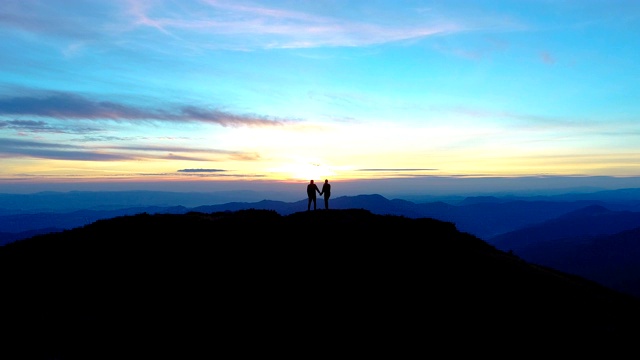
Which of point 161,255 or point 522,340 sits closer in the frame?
point 522,340

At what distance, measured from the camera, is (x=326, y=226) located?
28828 millimetres

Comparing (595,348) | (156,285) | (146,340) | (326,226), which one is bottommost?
(595,348)

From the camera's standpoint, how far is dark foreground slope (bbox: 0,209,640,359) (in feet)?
54.2

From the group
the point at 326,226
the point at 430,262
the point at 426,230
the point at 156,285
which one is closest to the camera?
the point at 156,285

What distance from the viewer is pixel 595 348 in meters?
17.7

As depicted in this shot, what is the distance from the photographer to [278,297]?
1938 cm

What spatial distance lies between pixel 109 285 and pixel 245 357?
9.54 metres

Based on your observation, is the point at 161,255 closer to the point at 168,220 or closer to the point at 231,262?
the point at 231,262

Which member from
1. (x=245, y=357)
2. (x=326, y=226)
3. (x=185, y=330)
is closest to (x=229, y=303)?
(x=185, y=330)

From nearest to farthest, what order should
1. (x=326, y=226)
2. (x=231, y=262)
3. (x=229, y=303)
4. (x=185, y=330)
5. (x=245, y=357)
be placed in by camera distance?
(x=245, y=357), (x=185, y=330), (x=229, y=303), (x=231, y=262), (x=326, y=226)

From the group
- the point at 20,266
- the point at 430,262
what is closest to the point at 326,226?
the point at 430,262

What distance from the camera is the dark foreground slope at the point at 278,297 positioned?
16516mm

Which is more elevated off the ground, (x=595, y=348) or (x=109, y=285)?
(x=109, y=285)

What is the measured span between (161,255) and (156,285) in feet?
11.5
